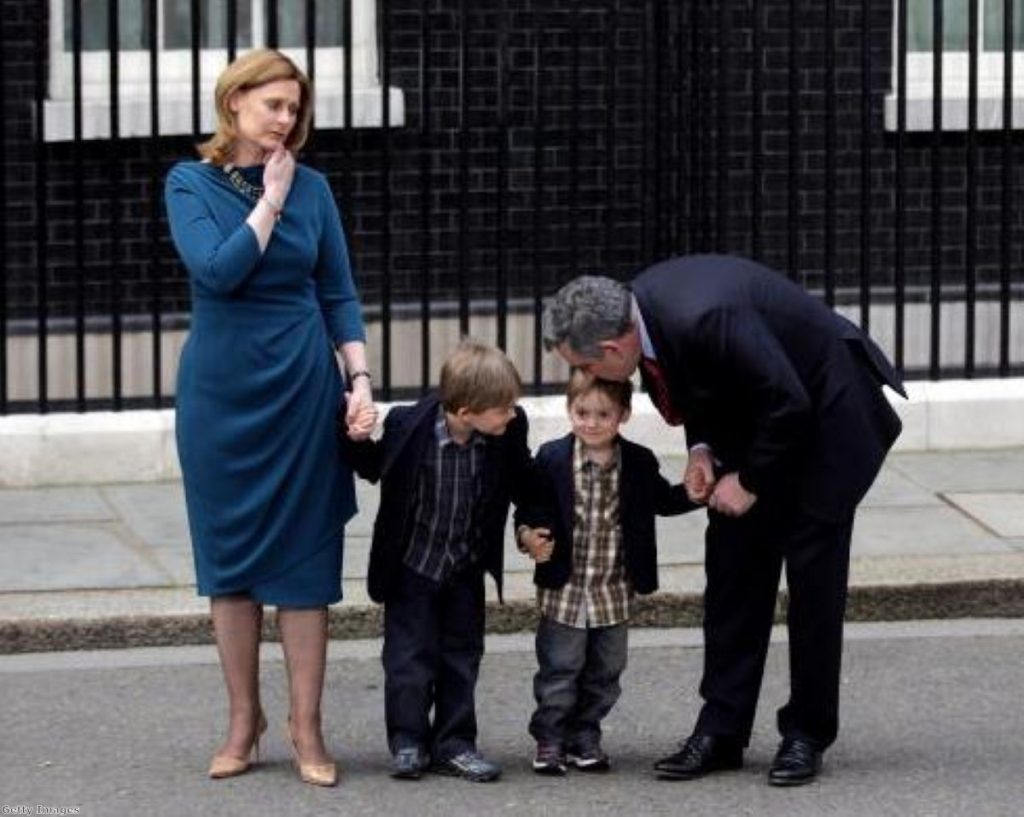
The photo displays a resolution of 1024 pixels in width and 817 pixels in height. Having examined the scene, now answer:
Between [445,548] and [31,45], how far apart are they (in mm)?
5271

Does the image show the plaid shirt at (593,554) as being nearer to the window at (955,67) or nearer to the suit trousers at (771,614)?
the suit trousers at (771,614)

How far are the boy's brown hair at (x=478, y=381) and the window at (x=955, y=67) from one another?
5861mm

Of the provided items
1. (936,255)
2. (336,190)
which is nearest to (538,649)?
(936,255)

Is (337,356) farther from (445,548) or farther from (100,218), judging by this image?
(100,218)

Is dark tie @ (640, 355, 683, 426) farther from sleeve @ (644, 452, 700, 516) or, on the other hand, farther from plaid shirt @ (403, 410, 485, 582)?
plaid shirt @ (403, 410, 485, 582)

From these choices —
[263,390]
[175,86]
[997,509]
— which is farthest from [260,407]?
[175,86]

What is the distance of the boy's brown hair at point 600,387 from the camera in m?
7.55

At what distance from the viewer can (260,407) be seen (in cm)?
753

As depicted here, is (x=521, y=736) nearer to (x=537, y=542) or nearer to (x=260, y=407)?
(x=537, y=542)

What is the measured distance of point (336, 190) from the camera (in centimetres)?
1257

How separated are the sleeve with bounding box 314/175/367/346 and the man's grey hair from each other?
2.20 ft

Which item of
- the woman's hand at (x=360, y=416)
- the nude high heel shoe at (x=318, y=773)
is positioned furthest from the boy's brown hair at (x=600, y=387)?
the nude high heel shoe at (x=318, y=773)

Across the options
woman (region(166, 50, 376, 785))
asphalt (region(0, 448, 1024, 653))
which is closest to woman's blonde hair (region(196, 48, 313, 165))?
woman (region(166, 50, 376, 785))

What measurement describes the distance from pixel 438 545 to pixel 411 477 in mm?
173
